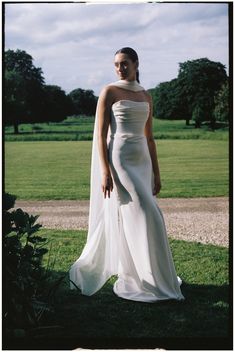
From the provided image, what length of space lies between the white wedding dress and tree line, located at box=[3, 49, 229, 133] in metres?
1.23

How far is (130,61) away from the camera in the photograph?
11.9 ft

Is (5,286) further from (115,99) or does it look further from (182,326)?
(115,99)

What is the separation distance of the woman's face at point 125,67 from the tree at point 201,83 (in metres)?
2.55

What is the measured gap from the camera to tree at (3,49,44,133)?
14.3 feet

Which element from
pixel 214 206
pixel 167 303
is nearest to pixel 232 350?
pixel 167 303

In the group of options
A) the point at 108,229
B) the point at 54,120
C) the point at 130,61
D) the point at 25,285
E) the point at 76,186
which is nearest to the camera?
the point at 25,285

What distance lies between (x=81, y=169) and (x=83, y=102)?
22.4 ft

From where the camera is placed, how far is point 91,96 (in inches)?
232

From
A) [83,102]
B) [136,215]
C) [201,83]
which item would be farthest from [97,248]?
[201,83]

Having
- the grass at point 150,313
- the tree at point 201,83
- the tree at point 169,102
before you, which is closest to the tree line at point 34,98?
the tree at point 169,102

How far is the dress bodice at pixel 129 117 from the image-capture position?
144 inches

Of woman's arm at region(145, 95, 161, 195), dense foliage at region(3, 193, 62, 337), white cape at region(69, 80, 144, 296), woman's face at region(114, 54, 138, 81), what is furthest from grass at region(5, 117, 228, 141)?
dense foliage at region(3, 193, 62, 337)

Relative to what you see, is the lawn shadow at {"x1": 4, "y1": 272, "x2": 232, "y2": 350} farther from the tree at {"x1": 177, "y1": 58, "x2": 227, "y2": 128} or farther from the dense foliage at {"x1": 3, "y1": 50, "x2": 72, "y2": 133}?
the tree at {"x1": 177, "y1": 58, "x2": 227, "y2": 128}

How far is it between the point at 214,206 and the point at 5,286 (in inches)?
223
